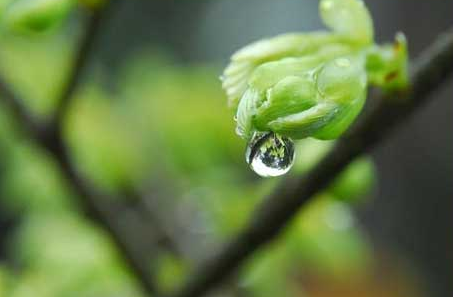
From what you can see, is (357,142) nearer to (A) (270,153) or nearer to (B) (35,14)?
(A) (270,153)

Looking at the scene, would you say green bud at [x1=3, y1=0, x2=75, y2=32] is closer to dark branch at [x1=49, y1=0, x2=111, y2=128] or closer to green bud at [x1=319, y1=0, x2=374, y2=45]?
dark branch at [x1=49, y1=0, x2=111, y2=128]

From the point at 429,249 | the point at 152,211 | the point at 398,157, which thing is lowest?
the point at 429,249

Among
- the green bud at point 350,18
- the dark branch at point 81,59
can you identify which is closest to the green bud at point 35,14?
the dark branch at point 81,59

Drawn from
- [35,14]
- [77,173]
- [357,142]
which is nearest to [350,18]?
[357,142]

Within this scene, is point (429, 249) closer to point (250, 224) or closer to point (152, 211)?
point (152, 211)

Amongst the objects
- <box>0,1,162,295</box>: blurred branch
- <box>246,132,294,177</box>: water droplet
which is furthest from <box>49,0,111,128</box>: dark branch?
<box>246,132,294,177</box>: water droplet

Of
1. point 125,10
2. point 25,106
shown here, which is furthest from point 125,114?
point 125,10
